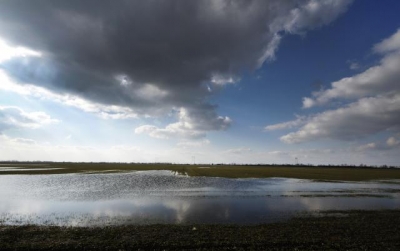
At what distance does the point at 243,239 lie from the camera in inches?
704

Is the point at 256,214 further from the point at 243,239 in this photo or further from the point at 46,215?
the point at 46,215

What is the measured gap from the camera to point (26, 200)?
3606cm

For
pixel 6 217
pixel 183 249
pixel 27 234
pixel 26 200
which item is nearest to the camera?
pixel 183 249

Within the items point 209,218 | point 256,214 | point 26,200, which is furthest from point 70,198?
point 256,214

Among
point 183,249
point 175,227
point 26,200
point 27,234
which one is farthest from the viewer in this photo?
point 26,200

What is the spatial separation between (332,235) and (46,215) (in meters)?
26.7

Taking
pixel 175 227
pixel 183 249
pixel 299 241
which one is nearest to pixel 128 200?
pixel 175 227

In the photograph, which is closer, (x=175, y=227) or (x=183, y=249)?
(x=183, y=249)

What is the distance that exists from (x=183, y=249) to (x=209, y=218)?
31.8 feet

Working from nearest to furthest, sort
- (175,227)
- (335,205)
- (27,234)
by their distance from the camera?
1. (27,234)
2. (175,227)
3. (335,205)

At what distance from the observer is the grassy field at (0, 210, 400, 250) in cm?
1653

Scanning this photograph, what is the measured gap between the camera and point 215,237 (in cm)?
1842

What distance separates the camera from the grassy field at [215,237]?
1653cm

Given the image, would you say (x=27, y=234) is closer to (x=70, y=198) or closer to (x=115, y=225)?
(x=115, y=225)
